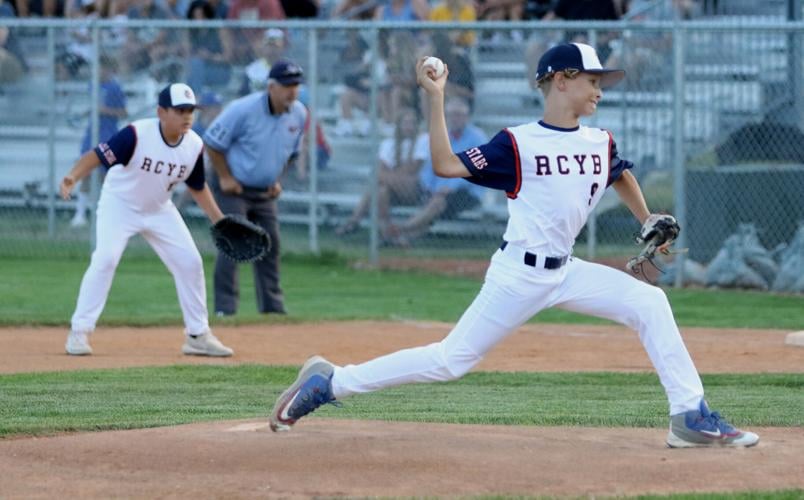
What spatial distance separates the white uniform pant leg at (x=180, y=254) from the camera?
9.92 meters

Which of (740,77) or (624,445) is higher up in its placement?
(740,77)

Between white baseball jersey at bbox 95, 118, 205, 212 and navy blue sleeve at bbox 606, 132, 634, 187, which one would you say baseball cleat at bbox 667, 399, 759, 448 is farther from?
white baseball jersey at bbox 95, 118, 205, 212

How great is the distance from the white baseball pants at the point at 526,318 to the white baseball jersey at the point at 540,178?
0.38ft

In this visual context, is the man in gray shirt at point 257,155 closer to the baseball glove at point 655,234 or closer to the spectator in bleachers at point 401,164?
the spectator in bleachers at point 401,164

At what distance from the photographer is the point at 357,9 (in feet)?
64.1

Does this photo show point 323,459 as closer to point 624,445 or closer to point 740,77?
point 624,445

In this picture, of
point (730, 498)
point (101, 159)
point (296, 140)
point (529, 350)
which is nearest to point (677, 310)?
point (529, 350)

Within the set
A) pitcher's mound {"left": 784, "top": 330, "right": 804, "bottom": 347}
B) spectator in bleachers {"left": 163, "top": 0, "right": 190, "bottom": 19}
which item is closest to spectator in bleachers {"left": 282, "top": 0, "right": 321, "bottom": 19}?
spectator in bleachers {"left": 163, "top": 0, "right": 190, "bottom": 19}

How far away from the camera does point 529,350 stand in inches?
434

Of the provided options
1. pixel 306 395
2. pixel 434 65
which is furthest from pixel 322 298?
pixel 434 65

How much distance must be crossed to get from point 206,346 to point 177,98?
5.89 ft

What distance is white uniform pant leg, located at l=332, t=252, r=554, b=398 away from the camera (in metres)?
6.02

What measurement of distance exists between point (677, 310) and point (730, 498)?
8.37 m

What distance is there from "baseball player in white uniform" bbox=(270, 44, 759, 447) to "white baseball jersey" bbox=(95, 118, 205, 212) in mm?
3966
